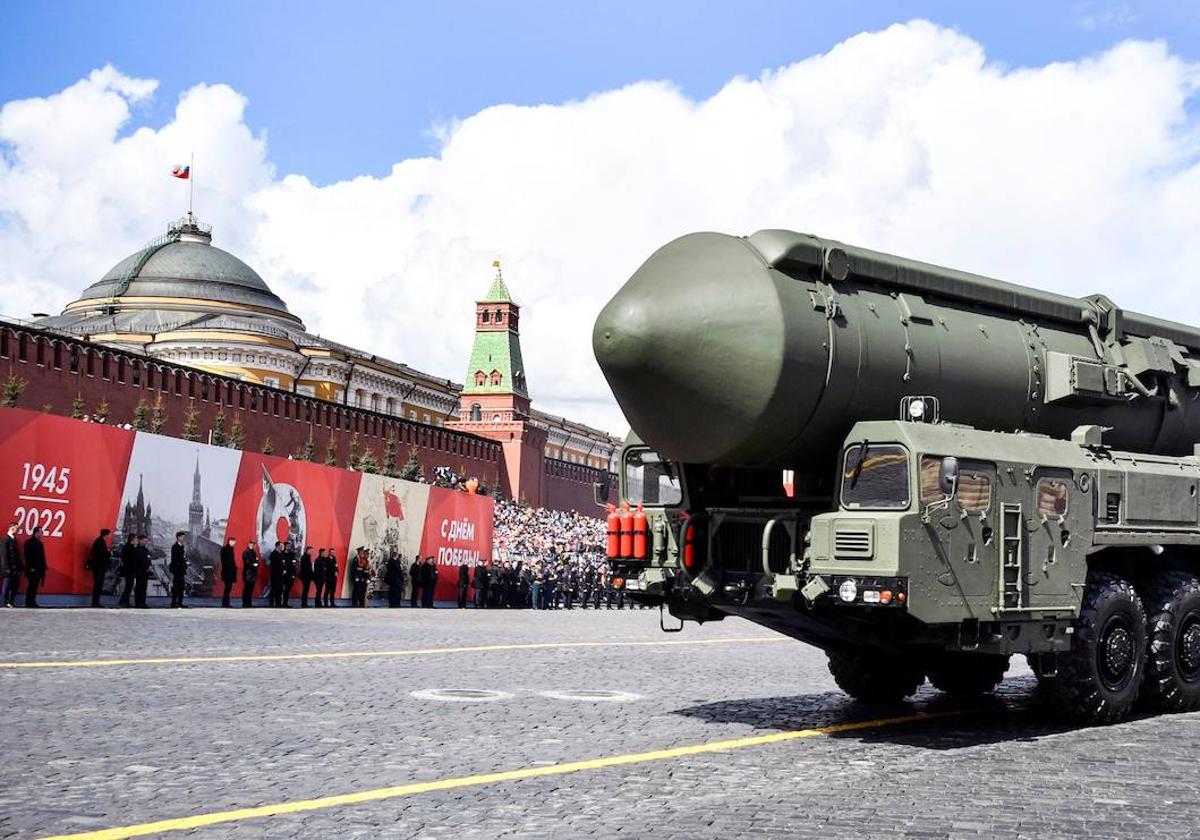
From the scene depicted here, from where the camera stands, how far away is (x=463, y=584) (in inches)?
1677

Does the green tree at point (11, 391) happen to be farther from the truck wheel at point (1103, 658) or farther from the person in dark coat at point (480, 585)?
the truck wheel at point (1103, 658)

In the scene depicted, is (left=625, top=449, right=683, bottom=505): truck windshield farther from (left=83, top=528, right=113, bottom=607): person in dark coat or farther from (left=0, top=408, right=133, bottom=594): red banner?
(left=83, top=528, right=113, bottom=607): person in dark coat

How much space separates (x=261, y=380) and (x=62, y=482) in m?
66.7

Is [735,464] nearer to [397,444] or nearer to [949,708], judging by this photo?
[949,708]

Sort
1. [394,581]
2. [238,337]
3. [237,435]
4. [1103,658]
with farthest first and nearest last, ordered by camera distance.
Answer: [238,337], [237,435], [394,581], [1103,658]

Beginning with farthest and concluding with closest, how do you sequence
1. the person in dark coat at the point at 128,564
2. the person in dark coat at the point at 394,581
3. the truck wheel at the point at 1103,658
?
the person in dark coat at the point at 394,581 < the person in dark coat at the point at 128,564 < the truck wheel at the point at 1103,658

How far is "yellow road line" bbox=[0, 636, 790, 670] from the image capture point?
14.1 metres

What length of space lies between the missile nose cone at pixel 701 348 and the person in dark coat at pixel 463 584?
32.1 meters

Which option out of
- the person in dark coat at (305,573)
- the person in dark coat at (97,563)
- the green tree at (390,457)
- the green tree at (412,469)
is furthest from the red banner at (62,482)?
the green tree at (390,457)

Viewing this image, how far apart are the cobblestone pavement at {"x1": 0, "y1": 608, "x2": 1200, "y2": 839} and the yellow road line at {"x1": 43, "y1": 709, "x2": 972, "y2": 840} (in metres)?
0.11

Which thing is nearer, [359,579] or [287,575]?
[287,575]

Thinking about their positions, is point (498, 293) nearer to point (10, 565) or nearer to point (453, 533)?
point (453, 533)

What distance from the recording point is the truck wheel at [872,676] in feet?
41.7

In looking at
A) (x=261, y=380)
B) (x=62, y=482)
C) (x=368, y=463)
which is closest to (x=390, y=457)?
(x=368, y=463)
